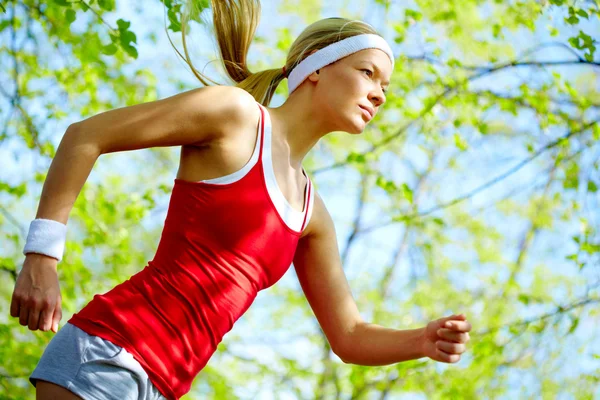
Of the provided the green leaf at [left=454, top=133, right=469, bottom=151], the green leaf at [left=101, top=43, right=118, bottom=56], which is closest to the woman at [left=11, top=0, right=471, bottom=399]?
the green leaf at [left=101, top=43, right=118, bottom=56]

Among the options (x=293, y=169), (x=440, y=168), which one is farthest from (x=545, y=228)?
(x=293, y=169)

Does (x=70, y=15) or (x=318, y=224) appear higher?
(x=70, y=15)

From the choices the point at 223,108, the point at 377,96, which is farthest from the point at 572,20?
the point at 223,108

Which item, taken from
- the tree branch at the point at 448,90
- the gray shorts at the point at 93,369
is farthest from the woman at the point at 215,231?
the tree branch at the point at 448,90

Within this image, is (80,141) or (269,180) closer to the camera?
(80,141)

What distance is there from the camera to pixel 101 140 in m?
1.54

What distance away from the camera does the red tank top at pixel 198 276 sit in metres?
1.55

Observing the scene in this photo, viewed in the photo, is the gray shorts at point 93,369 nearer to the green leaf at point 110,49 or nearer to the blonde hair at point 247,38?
the blonde hair at point 247,38

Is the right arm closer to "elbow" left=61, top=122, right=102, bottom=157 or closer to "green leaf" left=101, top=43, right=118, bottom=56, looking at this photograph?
"elbow" left=61, top=122, right=102, bottom=157

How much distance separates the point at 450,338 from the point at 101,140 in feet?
2.76

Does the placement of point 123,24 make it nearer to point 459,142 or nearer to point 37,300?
point 37,300

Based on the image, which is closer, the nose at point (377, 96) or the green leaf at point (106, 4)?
the nose at point (377, 96)

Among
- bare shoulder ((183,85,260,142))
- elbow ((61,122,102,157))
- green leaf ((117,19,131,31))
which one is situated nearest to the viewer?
elbow ((61,122,102,157))

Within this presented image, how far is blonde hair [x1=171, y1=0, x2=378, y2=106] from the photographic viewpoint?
2020 millimetres
